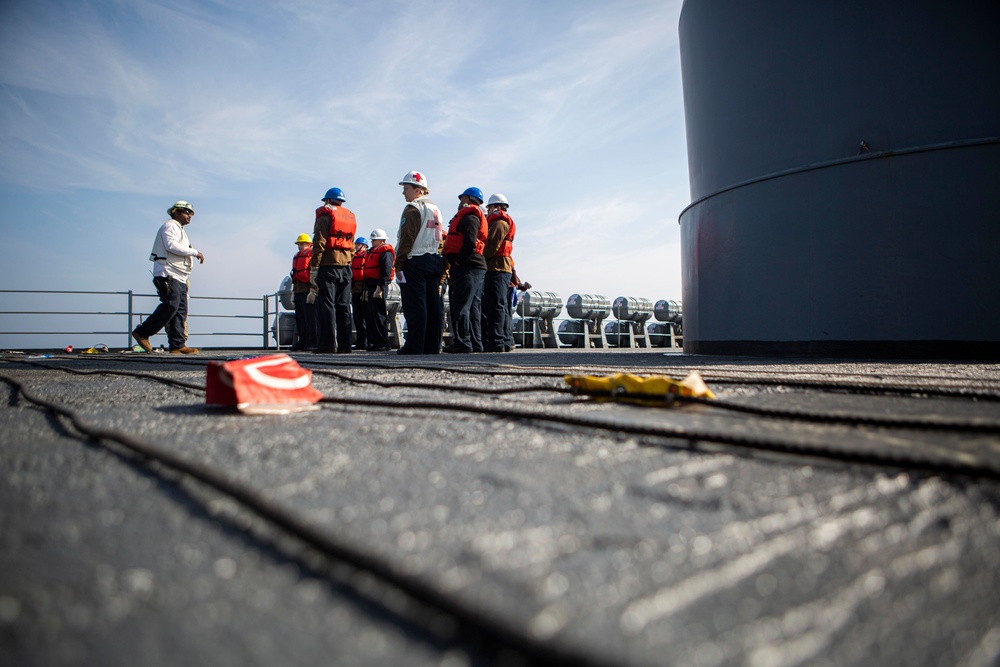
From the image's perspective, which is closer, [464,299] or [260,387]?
[260,387]

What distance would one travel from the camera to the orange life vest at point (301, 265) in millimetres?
9844

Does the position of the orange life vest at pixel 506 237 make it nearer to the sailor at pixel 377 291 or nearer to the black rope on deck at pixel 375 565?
the sailor at pixel 377 291

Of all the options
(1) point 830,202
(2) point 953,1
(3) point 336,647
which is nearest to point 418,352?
(1) point 830,202

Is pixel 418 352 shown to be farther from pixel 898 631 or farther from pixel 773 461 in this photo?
pixel 898 631

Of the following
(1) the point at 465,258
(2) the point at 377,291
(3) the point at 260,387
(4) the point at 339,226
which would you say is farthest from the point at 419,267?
(3) the point at 260,387

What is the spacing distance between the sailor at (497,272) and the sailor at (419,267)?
4.10 ft

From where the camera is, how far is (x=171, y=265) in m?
7.20

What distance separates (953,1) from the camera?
14.2 feet

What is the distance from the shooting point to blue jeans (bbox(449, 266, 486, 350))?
6.89 m

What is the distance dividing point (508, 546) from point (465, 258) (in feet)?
20.4

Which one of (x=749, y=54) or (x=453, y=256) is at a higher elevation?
(x=749, y=54)

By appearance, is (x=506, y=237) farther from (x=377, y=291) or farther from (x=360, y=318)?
(x=360, y=318)

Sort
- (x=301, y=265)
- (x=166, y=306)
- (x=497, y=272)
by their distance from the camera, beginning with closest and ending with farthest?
(x=166, y=306), (x=497, y=272), (x=301, y=265)

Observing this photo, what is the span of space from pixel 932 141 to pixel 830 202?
71 centimetres
